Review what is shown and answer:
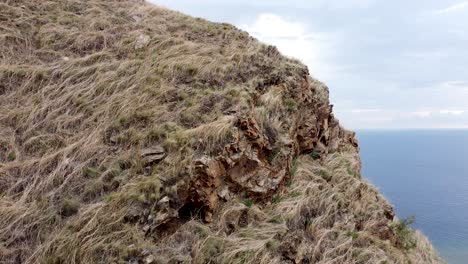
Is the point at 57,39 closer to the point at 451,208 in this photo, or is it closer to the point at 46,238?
the point at 46,238

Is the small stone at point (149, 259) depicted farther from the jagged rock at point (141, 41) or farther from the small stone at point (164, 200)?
the jagged rock at point (141, 41)

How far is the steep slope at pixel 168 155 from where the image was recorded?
4.22m

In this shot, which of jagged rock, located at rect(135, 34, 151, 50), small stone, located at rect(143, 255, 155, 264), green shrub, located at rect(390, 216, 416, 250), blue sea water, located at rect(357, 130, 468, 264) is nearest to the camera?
small stone, located at rect(143, 255, 155, 264)

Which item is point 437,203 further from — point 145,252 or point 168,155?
point 145,252

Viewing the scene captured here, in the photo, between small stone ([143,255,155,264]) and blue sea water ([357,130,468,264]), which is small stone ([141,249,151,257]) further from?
blue sea water ([357,130,468,264])

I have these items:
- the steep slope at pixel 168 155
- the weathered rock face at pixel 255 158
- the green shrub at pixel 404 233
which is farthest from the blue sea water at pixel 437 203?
the steep slope at pixel 168 155

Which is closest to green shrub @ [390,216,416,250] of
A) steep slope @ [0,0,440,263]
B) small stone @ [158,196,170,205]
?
steep slope @ [0,0,440,263]

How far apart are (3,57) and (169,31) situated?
126 inches

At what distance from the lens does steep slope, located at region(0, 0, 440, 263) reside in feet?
13.8

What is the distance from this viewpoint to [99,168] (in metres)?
4.81

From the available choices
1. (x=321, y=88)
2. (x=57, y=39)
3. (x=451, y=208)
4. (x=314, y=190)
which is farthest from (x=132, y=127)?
(x=451, y=208)

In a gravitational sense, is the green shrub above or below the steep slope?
below

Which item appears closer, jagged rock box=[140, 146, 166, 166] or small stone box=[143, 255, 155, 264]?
small stone box=[143, 255, 155, 264]

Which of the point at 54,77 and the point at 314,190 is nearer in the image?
the point at 314,190
